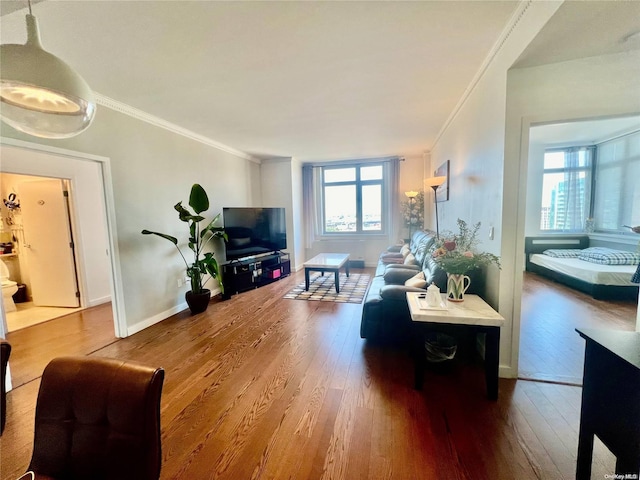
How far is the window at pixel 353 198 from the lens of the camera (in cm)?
655

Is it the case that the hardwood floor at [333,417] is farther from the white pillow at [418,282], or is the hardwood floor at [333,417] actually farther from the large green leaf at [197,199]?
the large green leaf at [197,199]

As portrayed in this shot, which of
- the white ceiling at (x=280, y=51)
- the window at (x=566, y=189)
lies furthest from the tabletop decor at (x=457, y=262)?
the window at (x=566, y=189)

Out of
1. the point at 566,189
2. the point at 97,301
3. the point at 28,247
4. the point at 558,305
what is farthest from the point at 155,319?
the point at 566,189

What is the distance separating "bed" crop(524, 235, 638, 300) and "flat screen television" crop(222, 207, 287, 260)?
514cm

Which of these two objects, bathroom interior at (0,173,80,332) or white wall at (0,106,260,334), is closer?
white wall at (0,106,260,334)

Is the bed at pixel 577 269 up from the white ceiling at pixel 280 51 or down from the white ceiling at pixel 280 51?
down

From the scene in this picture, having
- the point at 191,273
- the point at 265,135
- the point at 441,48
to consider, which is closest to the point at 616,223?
the point at 441,48

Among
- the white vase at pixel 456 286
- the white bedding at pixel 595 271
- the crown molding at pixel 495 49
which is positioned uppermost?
the crown molding at pixel 495 49

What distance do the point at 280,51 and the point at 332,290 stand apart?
3502 millimetres

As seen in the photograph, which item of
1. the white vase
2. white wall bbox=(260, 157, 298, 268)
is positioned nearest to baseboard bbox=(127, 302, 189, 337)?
white wall bbox=(260, 157, 298, 268)

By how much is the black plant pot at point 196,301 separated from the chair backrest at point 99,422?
2.89 m

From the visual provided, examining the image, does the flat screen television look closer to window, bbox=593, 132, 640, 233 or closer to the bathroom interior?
the bathroom interior

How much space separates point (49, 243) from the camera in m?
4.24

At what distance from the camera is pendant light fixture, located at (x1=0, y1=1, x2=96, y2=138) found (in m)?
0.93
